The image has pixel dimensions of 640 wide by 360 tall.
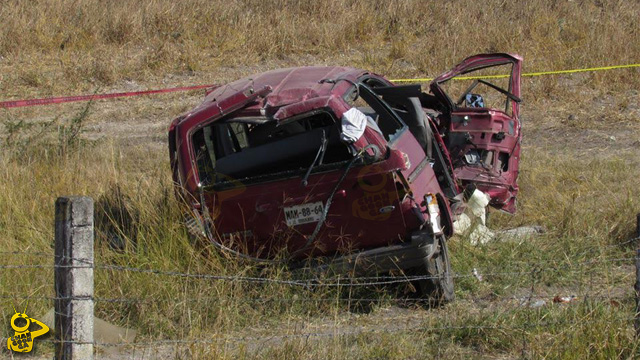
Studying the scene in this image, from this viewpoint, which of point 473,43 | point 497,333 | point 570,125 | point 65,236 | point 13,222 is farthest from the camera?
point 473,43

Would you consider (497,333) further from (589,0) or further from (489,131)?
(589,0)

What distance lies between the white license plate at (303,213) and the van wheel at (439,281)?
0.84m

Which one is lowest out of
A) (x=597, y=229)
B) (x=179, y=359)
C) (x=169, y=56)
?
(x=179, y=359)

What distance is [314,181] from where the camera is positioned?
6082mm

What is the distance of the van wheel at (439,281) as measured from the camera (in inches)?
243

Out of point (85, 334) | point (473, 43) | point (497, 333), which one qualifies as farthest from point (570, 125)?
point (85, 334)

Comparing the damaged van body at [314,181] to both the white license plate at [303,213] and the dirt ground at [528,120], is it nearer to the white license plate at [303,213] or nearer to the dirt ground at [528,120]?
the white license plate at [303,213]

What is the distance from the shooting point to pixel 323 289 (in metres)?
6.24

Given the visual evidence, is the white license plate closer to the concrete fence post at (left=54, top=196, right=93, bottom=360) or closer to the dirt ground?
the concrete fence post at (left=54, top=196, right=93, bottom=360)

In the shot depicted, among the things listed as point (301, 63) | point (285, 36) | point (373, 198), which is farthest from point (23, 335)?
point (285, 36)

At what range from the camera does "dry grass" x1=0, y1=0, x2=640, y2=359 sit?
5641 millimetres

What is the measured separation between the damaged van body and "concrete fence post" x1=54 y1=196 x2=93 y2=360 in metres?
2.12

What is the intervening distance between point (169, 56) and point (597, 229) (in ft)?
28.5

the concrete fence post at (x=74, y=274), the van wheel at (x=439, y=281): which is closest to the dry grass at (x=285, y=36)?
the van wheel at (x=439, y=281)
